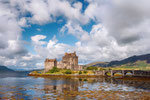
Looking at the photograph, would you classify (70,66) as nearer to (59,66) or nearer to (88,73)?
(59,66)

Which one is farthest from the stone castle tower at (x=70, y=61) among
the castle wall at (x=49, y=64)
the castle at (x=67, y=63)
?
the castle wall at (x=49, y=64)

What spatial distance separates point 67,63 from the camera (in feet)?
521

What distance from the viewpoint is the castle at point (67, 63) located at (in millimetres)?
157500

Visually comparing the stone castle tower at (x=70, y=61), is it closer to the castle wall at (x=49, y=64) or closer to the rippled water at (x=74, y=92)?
the castle wall at (x=49, y=64)

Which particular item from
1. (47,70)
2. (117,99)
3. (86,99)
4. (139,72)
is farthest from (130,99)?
(47,70)

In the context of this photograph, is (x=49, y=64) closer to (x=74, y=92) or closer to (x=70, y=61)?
(x=70, y=61)

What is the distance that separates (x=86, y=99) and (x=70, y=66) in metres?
126

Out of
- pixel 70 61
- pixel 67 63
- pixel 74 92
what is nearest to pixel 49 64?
pixel 67 63

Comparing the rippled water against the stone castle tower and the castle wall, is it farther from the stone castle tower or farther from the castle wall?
the castle wall

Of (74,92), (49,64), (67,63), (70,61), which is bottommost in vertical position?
(74,92)

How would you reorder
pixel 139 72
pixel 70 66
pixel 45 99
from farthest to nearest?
1. pixel 70 66
2. pixel 139 72
3. pixel 45 99

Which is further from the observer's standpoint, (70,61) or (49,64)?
(49,64)

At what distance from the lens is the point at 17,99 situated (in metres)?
30.0

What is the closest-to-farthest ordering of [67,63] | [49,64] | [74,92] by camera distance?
[74,92]
[67,63]
[49,64]
